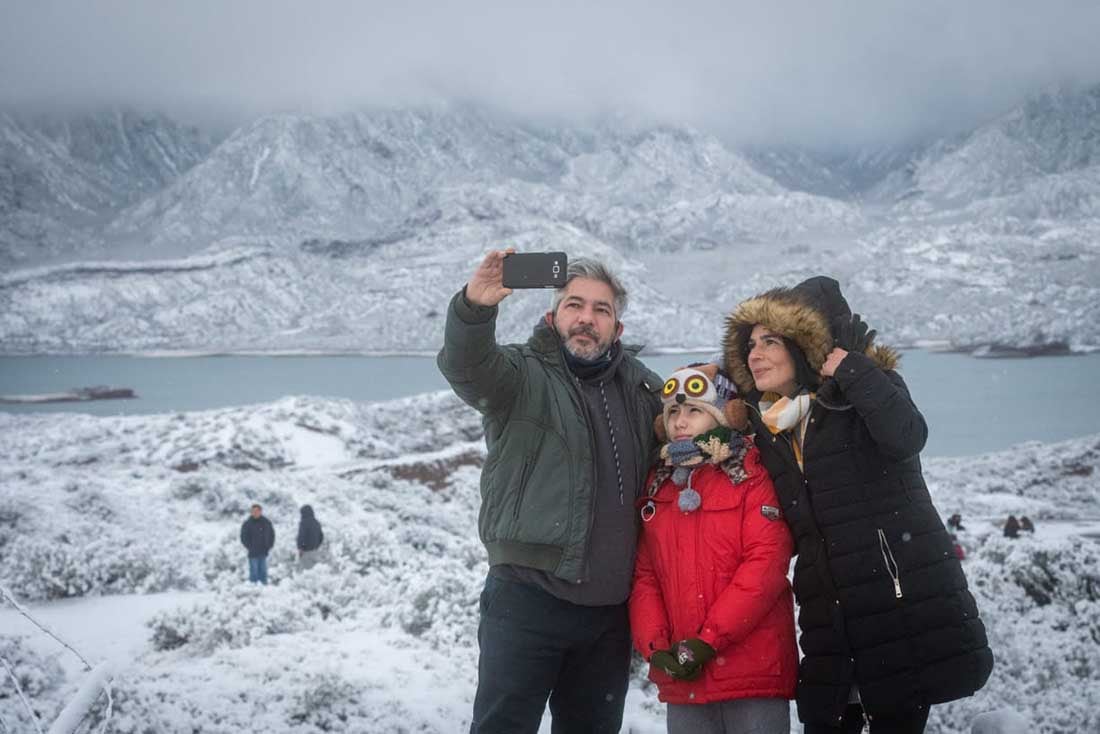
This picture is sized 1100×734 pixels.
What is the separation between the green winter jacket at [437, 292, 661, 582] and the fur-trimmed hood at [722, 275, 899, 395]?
0.58 m

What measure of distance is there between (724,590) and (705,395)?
2.17 feet

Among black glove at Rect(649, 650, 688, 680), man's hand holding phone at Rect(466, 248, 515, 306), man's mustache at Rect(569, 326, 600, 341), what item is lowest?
black glove at Rect(649, 650, 688, 680)

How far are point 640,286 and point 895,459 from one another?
405 ft

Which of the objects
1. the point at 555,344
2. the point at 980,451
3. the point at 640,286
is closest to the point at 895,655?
the point at 555,344

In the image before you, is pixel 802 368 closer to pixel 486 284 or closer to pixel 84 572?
pixel 486 284

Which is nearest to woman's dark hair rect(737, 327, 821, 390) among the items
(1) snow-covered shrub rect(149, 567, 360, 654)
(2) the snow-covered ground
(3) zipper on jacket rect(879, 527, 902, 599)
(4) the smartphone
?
(3) zipper on jacket rect(879, 527, 902, 599)

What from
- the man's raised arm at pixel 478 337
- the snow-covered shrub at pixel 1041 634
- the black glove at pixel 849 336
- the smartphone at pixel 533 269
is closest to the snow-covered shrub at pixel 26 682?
the man's raised arm at pixel 478 337

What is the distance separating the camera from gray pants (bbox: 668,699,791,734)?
2541 millimetres

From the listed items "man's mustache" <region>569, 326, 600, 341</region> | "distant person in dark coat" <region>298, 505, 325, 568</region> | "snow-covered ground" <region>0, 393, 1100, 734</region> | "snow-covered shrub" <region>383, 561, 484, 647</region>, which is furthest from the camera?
"distant person in dark coat" <region>298, 505, 325, 568</region>

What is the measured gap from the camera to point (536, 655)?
2.74m

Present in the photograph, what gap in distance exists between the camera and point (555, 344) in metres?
2.98

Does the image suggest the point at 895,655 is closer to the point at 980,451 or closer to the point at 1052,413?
the point at 980,451

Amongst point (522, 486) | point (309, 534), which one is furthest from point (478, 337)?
point (309, 534)

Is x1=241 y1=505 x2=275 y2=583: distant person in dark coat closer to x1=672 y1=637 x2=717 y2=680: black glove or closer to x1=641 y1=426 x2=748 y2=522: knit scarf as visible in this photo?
x1=641 y1=426 x2=748 y2=522: knit scarf
